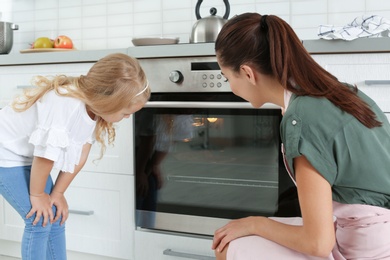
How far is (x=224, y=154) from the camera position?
2027 millimetres

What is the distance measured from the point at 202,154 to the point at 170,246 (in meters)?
0.39

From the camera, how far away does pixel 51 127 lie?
160cm

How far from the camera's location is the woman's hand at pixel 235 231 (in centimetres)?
125

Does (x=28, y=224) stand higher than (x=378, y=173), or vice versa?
(x=378, y=173)

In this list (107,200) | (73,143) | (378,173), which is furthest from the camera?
(107,200)

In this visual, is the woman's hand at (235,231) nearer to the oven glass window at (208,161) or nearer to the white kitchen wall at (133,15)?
the oven glass window at (208,161)

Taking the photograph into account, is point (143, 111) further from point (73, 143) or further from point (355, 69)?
point (355, 69)

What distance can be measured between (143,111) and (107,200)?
41 centimetres

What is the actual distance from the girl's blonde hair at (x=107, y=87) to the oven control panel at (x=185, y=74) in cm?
34

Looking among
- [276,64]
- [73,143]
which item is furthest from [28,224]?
[276,64]

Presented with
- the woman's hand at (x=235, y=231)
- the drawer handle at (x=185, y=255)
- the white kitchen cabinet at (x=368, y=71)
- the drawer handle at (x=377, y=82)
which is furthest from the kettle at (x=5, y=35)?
the woman's hand at (x=235, y=231)

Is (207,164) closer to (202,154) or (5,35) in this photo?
(202,154)

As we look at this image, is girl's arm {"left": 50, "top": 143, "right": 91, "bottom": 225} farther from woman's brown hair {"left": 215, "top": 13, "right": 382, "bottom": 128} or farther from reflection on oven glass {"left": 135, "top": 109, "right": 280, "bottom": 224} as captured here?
woman's brown hair {"left": 215, "top": 13, "right": 382, "bottom": 128}

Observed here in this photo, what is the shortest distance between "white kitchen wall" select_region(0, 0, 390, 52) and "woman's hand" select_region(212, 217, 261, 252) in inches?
58.7
